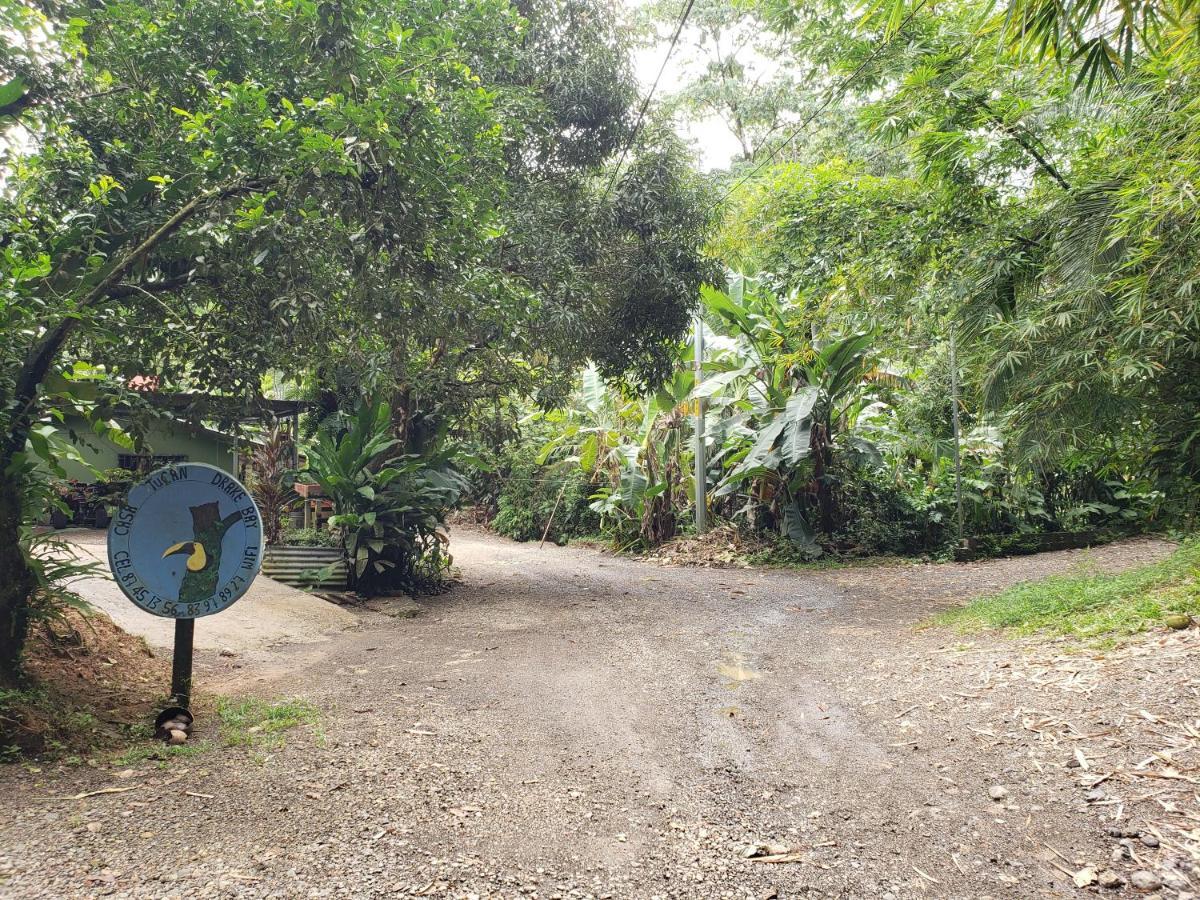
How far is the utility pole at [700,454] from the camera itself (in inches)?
502

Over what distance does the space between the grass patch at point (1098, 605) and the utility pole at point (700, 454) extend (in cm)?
611

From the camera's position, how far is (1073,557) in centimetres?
992

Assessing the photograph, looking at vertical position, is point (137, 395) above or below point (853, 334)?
below

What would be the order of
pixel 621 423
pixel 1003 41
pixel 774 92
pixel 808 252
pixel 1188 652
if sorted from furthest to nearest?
1. pixel 774 92
2. pixel 621 423
3. pixel 808 252
4. pixel 1188 652
5. pixel 1003 41

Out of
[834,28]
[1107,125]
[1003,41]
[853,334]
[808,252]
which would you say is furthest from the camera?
[853,334]

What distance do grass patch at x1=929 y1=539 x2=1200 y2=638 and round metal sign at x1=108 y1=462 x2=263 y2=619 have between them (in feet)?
16.3

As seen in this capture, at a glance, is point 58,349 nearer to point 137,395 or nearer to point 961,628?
point 137,395

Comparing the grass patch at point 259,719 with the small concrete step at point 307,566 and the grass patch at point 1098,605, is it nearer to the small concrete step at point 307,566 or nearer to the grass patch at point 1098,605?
the small concrete step at point 307,566

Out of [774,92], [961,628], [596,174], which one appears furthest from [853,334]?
[774,92]

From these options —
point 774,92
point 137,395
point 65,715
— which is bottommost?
point 65,715

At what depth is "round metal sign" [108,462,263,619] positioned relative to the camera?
3.60 m

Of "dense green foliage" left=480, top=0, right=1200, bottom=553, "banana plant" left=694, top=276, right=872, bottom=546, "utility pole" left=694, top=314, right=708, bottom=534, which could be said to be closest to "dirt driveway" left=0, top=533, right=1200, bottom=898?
"dense green foliage" left=480, top=0, right=1200, bottom=553

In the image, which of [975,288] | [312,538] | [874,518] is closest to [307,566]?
[312,538]

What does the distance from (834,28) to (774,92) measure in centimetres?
1493
